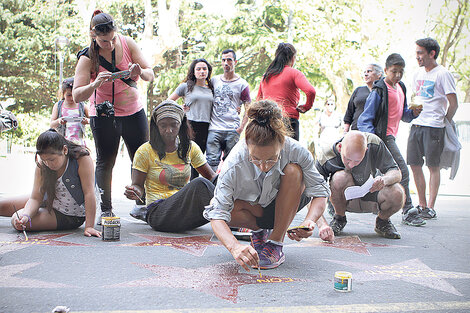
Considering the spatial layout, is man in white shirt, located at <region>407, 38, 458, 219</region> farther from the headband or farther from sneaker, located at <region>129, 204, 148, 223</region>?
sneaker, located at <region>129, 204, 148, 223</region>

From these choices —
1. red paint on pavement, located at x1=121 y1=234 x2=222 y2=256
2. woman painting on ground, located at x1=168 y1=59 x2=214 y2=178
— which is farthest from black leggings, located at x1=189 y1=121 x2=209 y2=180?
red paint on pavement, located at x1=121 y1=234 x2=222 y2=256

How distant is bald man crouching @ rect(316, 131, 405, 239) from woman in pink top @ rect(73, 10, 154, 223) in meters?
1.61

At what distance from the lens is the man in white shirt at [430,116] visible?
16.8 ft

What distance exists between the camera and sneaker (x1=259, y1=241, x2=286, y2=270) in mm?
2752

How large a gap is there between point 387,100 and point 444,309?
9.59ft

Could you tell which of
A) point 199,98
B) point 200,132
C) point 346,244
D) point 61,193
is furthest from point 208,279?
point 199,98

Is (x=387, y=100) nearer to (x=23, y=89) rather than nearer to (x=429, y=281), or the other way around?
→ (x=429, y=281)

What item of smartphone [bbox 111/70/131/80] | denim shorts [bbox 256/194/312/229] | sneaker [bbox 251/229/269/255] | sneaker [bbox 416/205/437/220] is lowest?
sneaker [bbox 416/205/437/220]

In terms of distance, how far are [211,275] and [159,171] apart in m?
1.50

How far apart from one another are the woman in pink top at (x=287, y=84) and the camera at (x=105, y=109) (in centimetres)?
170

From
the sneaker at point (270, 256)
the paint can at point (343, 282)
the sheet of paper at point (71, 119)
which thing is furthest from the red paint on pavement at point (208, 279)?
the sheet of paper at point (71, 119)

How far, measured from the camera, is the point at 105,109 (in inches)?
153

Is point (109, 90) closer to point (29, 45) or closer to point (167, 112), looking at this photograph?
point (167, 112)

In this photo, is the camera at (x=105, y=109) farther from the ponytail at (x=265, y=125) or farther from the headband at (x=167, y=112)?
the ponytail at (x=265, y=125)
